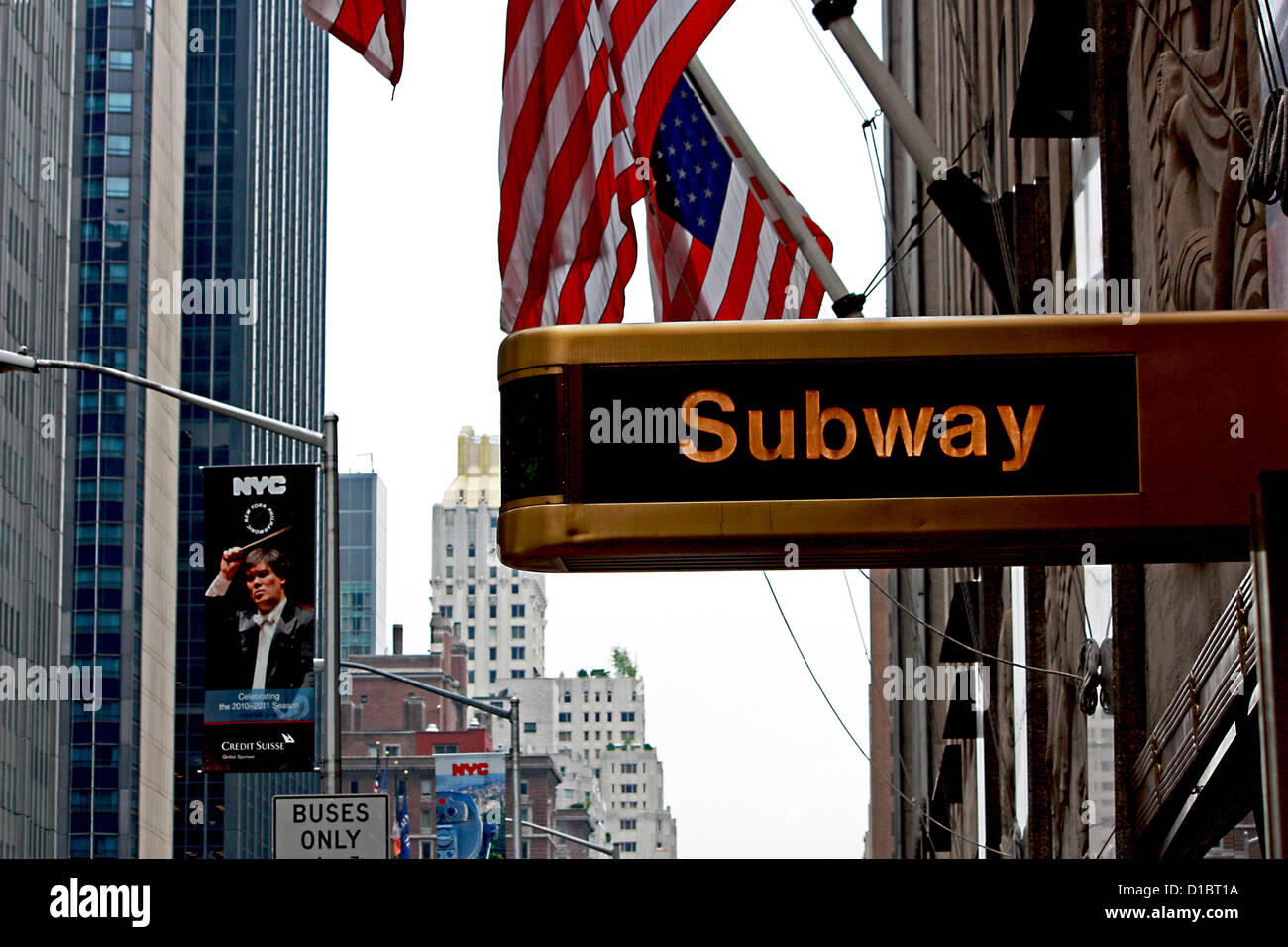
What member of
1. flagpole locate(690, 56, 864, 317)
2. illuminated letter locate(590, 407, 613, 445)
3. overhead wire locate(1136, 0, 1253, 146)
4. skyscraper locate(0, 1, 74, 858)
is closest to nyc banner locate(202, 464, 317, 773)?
flagpole locate(690, 56, 864, 317)

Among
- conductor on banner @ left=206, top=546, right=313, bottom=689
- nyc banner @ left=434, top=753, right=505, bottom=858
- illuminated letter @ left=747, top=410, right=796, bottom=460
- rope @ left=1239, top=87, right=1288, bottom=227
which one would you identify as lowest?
nyc banner @ left=434, top=753, right=505, bottom=858

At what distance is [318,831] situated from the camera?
16.3 m

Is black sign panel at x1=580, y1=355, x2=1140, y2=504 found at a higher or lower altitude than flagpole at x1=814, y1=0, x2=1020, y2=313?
lower

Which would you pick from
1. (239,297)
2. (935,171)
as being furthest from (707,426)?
(239,297)

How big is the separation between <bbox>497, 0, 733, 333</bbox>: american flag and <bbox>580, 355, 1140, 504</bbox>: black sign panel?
19.7ft

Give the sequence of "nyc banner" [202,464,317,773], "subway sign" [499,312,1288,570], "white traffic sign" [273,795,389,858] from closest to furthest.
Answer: "subway sign" [499,312,1288,570] → "white traffic sign" [273,795,389,858] → "nyc banner" [202,464,317,773]

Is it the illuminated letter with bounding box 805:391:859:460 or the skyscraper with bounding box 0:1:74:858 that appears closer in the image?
the illuminated letter with bounding box 805:391:859:460

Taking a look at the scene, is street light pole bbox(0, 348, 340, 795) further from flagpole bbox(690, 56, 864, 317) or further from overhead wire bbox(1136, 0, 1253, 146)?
overhead wire bbox(1136, 0, 1253, 146)

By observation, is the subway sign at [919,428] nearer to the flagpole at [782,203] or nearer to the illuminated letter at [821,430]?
the illuminated letter at [821,430]

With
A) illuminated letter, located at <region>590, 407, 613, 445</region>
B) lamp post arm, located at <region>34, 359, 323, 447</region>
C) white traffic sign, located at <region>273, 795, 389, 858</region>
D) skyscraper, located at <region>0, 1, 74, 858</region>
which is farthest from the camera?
skyscraper, located at <region>0, 1, 74, 858</region>

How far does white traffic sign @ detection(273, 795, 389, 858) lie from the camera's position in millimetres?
16203

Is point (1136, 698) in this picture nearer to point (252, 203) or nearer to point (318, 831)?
point (318, 831)

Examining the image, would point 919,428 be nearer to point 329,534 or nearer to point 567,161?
point 567,161

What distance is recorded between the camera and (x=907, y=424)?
5840 millimetres
